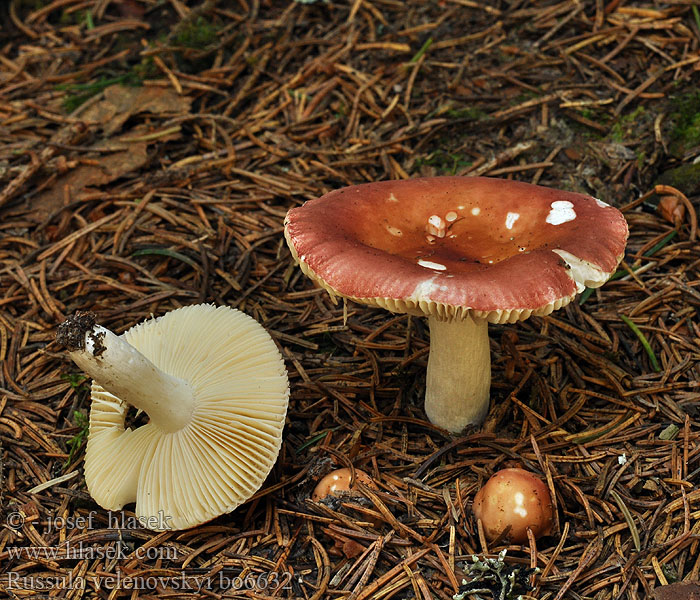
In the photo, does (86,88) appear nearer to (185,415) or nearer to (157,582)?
(185,415)

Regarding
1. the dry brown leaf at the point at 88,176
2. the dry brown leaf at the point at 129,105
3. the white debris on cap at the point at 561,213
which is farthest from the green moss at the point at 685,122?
the dry brown leaf at the point at 88,176

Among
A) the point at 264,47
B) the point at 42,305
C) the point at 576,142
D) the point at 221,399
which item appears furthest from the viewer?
the point at 264,47

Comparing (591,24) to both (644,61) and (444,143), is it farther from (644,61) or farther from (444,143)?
(444,143)

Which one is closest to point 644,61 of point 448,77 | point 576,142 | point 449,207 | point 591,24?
point 591,24

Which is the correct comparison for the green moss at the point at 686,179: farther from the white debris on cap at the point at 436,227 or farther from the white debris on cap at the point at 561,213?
the white debris on cap at the point at 436,227

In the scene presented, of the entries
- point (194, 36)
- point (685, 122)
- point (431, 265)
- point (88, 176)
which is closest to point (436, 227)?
point (431, 265)

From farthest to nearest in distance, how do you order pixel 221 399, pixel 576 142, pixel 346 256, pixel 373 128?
pixel 373 128 < pixel 576 142 < pixel 221 399 < pixel 346 256

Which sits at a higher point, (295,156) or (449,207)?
(449,207)
